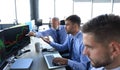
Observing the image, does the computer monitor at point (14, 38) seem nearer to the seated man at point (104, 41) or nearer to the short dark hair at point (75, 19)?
the short dark hair at point (75, 19)

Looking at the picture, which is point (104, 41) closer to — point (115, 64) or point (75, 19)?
point (115, 64)

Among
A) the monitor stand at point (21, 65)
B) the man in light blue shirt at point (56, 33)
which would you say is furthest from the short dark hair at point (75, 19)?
the man in light blue shirt at point (56, 33)

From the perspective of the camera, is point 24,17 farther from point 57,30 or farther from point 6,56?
point 6,56

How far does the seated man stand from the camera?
3.18 ft

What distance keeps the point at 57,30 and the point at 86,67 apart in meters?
1.80

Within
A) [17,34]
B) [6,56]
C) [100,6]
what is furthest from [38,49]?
[100,6]

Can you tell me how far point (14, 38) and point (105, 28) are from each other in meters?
1.39

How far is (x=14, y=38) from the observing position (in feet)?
7.01

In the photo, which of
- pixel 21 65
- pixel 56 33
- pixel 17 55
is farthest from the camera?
pixel 56 33

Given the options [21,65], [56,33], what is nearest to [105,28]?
[21,65]

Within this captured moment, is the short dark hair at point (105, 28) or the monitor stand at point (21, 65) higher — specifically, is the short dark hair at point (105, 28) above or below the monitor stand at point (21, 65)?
above

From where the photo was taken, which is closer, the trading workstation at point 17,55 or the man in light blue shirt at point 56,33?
the trading workstation at point 17,55

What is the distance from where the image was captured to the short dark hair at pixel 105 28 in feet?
3.20

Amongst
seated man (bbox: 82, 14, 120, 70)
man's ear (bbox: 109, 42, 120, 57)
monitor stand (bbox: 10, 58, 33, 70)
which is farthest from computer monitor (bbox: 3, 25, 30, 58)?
man's ear (bbox: 109, 42, 120, 57)
